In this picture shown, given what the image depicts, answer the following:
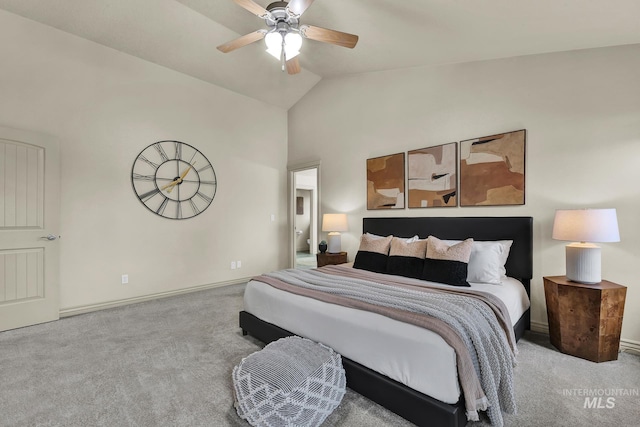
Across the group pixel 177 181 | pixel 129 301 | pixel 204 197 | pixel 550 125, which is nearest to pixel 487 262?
pixel 550 125

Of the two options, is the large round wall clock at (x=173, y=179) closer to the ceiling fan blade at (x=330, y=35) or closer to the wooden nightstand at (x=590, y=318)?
the ceiling fan blade at (x=330, y=35)

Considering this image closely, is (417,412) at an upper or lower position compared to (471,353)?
lower

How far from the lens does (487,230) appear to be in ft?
10.4

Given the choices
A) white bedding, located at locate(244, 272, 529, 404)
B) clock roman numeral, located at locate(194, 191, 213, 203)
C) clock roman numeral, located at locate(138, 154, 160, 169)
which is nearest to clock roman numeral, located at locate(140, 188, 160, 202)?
clock roman numeral, located at locate(138, 154, 160, 169)

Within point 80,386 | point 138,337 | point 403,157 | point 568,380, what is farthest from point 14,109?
point 568,380

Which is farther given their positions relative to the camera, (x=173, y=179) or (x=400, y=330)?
(x=173, y=179)

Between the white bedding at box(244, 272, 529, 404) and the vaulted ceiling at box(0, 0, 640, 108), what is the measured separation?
2.20 m

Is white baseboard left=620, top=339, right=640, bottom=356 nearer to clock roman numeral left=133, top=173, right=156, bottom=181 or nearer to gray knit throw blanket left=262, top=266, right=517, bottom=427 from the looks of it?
gray knit throw blanket left=262, top=266, right=517, bottom=427

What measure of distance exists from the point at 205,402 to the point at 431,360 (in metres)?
1.43

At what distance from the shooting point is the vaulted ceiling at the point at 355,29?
224 centimetres

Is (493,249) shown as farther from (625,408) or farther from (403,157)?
(403,157)

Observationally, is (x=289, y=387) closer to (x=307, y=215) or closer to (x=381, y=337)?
(x=381, y=337)

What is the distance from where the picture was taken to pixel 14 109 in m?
3.15

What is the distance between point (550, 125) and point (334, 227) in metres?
2.79
